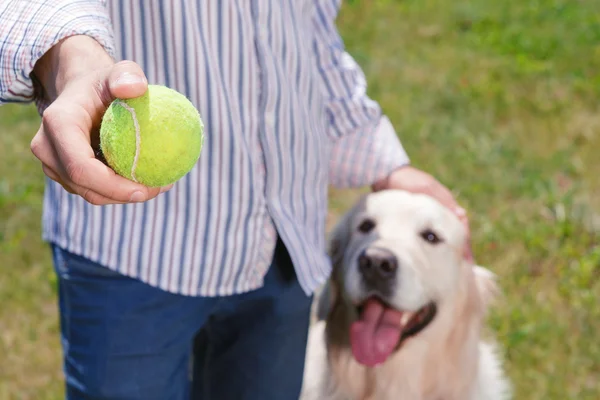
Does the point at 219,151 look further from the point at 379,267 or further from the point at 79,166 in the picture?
the point at 379,267

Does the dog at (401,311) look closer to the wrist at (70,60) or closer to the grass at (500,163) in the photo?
the grass at (500,163)

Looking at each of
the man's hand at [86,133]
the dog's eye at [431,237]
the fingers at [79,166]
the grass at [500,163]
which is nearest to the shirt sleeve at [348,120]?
the dog's eye at [431,237]

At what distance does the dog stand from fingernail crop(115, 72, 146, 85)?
148 cm

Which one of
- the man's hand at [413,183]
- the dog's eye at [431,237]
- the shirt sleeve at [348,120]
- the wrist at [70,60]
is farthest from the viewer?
the dog's eye at [431,237]

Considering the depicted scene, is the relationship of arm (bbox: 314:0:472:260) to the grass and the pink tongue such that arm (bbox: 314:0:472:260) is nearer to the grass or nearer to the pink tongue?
the pink tongue

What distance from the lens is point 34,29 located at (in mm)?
1227

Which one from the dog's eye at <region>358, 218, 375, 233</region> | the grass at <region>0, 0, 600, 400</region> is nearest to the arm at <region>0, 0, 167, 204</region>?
the dog's eye at <region>358, 218, 375, 233</region>

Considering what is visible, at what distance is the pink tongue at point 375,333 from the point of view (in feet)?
7.98

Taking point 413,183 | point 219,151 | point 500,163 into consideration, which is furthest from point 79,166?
point 500,163

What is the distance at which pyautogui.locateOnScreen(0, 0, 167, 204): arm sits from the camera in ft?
3.26

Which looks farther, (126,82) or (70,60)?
(70,60)

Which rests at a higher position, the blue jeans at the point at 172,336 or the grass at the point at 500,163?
the blue jeans at the point at 172,336

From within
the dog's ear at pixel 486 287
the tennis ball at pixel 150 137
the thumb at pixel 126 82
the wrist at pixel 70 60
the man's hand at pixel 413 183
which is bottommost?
the dog's ear at pixel 486 287

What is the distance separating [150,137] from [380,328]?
5.20 feet
